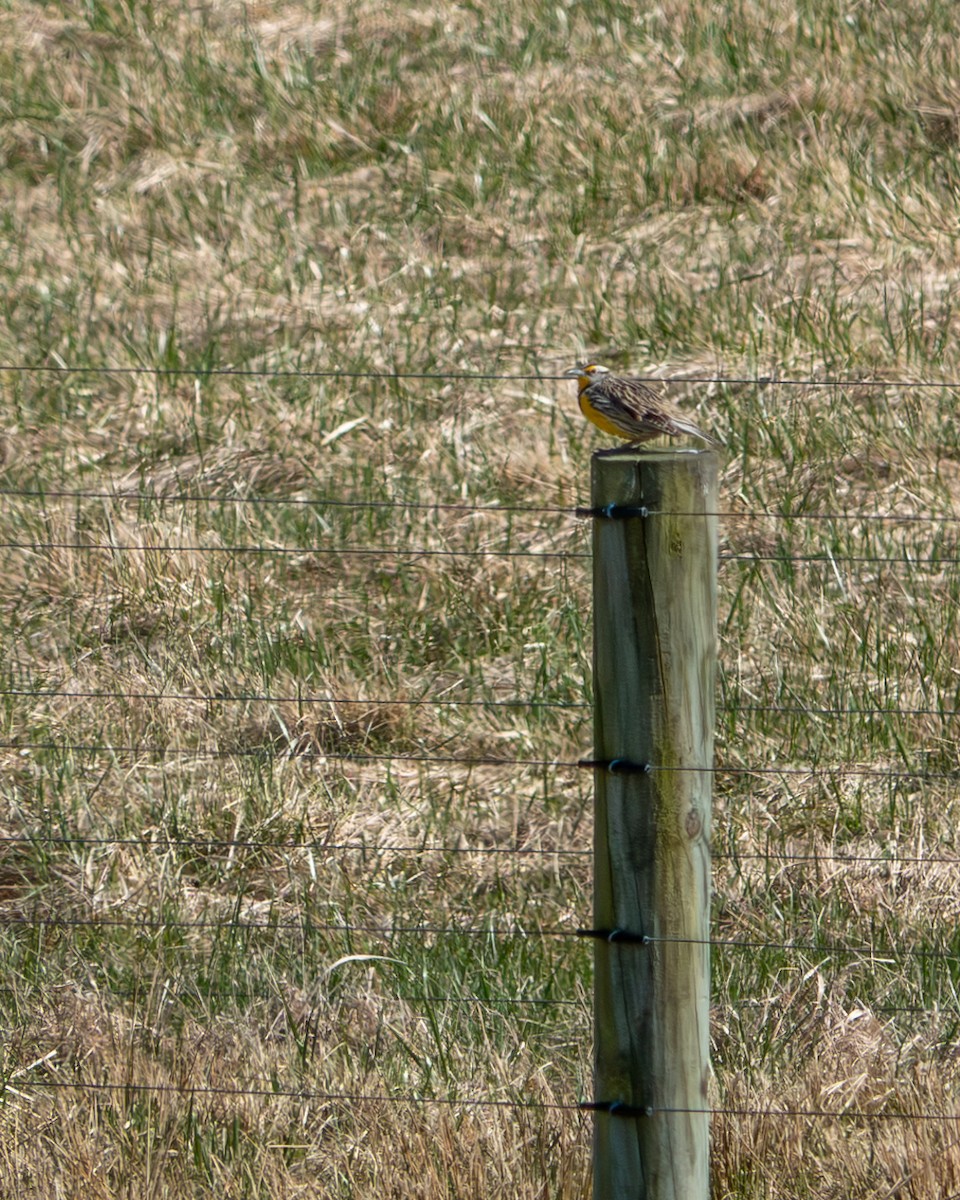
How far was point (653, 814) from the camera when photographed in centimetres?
285

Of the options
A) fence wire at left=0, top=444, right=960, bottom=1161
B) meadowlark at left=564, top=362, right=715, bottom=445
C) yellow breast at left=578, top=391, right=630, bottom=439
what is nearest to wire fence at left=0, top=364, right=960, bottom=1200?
fence wire at left=0, top=444, right=960, bottom=1161

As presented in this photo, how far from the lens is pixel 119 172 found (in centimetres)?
997

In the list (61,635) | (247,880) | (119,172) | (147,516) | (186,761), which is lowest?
(247,880)

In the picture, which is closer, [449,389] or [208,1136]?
[208,1136]

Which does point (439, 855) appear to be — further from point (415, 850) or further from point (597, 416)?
point (597, 416)

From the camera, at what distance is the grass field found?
372cm

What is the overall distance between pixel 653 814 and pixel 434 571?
357 cm

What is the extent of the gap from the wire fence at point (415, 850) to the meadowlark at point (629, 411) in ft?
0.58

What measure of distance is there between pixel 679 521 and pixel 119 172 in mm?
7971

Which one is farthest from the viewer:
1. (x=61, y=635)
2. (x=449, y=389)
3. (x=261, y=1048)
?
(x=449, y=389)

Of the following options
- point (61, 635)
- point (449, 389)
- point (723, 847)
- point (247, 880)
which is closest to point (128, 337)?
point (449, 389)

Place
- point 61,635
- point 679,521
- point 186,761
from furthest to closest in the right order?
point 61,635 → point 186,761 → point 679,521

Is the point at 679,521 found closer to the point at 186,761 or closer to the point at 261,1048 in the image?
the point at 261,1048

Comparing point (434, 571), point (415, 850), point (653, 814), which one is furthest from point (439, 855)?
point (653, 814)
